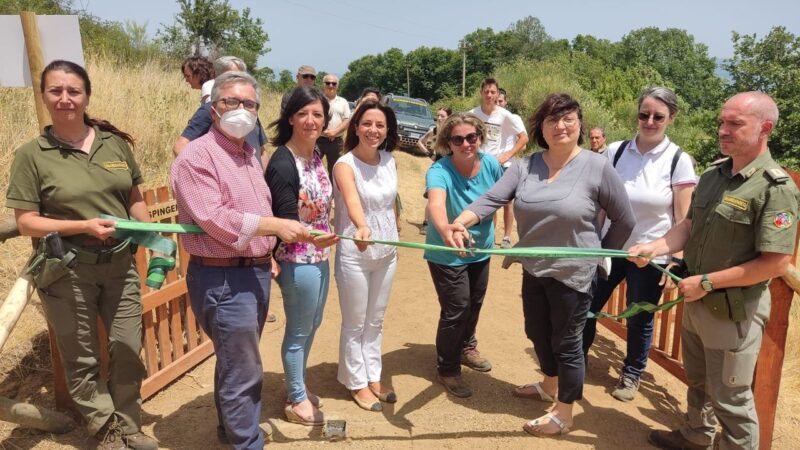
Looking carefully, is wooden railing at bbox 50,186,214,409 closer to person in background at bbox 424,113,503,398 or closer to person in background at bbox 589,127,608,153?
person in background at bbox 424,113,503,398

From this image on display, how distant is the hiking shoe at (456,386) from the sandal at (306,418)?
95 centimetres

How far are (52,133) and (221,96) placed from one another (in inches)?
36.3

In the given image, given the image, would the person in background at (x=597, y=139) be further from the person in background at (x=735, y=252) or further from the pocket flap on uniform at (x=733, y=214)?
the pocket flap on uniform at (x=733, y=214)

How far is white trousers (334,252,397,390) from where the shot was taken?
334cm

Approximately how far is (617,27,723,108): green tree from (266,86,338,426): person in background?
221 ft

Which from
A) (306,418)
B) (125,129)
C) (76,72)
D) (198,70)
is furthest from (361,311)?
(125,129)

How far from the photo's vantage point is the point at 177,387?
3.85 m

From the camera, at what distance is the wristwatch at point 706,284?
265cm

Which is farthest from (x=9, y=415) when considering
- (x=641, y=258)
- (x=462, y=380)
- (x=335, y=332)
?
(x=641, y=258)

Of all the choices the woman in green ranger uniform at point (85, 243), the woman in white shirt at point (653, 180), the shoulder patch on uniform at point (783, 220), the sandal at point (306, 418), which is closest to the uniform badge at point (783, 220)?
the shoulder patch on uniform at point (783, 220)

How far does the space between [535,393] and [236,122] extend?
2697 millimetres

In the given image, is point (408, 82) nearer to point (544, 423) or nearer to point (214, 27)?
point (214, 27)

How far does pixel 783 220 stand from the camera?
2484 millimetres

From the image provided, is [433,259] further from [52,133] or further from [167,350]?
[52,133]
